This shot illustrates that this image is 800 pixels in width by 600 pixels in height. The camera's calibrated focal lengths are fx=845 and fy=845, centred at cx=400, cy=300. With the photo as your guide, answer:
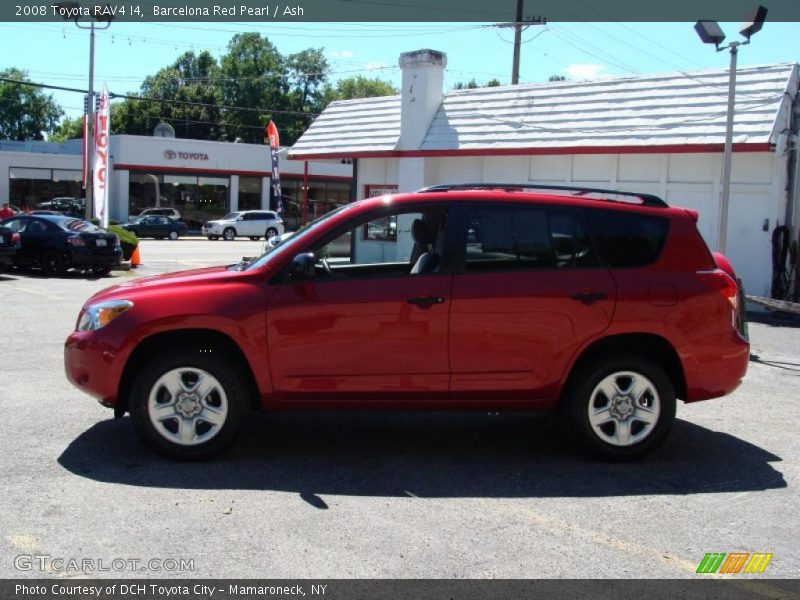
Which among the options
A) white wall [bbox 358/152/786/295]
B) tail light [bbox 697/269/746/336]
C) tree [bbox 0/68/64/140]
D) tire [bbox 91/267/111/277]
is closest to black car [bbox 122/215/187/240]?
tire [bbox 91/267/111/277]

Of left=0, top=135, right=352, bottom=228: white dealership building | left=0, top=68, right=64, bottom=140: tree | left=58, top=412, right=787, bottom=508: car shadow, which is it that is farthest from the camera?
left=0, top=68, right=64, bottom=140: tree

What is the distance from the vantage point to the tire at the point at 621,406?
5734 millimetres

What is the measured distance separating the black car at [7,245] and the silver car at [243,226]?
24801 mm

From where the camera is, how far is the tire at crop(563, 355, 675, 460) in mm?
5734

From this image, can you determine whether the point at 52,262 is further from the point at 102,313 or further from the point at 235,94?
the point at 235,94

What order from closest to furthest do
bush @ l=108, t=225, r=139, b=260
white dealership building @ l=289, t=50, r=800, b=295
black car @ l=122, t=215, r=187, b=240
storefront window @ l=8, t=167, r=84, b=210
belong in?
1. white dealership building @ l=289, t=50, r=800, b=295
2. bush @ l=108, t=225, r=139, b=260
3. black car @ l=122, t=215, r=187, b=240
4. storefront window @ l=8, t=167, r=84, b=210

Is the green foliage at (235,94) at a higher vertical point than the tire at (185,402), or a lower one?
higher

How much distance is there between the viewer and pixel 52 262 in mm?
19562

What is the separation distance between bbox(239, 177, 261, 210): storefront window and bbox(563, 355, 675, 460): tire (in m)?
45.5

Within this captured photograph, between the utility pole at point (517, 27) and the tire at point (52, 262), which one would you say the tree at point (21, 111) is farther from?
the tire at point (52, 262)

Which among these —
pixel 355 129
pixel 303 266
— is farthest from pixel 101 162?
pixel 303 266

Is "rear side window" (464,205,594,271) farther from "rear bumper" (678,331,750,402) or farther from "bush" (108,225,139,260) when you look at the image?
"bush" (108,225,139,260)

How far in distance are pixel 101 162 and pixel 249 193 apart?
2744 cm

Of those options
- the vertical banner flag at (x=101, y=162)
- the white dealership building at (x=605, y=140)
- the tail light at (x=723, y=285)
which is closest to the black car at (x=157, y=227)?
the vertical banner flag at (x=101, y=162)
